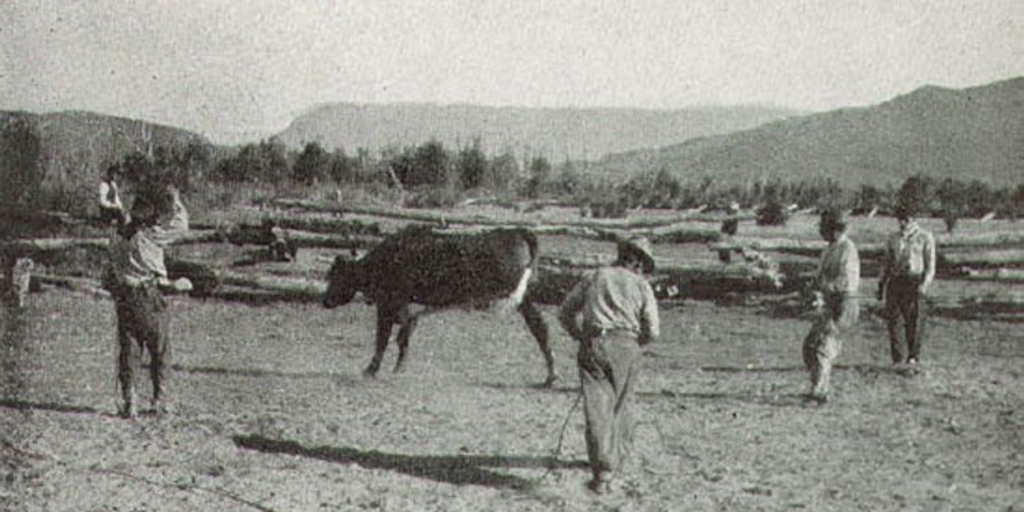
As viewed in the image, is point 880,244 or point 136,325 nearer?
point 136,325

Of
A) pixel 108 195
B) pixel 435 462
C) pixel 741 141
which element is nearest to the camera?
pixel 435 462

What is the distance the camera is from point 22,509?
4.89 meters

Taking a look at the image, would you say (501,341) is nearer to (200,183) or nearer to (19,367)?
(19,367)

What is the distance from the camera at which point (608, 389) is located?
5.25 meters

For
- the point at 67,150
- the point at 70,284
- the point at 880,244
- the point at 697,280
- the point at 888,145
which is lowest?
the point at 70,284

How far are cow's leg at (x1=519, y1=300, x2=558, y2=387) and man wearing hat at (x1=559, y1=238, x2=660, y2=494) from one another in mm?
2716

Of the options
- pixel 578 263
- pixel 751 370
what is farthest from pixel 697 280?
pixel 751 370

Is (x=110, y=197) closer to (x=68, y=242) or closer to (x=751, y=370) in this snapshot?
(x=68, y=242)

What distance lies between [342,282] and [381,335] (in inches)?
50.7

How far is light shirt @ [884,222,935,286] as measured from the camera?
28.3ft

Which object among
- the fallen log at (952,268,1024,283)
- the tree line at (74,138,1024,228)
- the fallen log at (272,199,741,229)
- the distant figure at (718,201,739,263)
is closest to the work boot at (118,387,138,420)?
the fallen log at (272,199,741,229)

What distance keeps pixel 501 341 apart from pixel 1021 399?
5.19 m

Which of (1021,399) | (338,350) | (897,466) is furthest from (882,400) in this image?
(338,350)

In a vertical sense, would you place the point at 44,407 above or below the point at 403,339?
below
